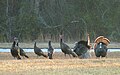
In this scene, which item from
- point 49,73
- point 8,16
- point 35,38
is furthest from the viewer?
point 8,16

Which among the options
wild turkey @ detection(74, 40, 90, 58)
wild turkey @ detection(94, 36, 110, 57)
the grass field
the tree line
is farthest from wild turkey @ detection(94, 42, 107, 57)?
the tree line

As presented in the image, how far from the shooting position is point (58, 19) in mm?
40656

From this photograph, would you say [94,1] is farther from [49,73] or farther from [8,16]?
[49,73]

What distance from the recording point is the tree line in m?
37.7

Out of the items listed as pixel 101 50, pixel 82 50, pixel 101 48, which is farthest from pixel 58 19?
pixel 101 50

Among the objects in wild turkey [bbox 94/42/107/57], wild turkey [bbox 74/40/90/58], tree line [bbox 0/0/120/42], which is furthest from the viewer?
tree line [bbox 0/0/120/42]

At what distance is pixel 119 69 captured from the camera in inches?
559

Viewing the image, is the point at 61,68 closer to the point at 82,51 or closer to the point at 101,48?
the point at 101,48

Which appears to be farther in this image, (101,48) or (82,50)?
(82,50)

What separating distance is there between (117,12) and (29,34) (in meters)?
8.80

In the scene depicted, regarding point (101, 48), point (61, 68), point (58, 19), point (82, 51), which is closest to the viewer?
point (61, 68)

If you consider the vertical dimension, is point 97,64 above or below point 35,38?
above

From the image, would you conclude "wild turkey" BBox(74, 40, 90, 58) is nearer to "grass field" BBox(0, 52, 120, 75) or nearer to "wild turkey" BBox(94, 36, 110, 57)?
"wild turkey" BBox(94, 36, 110, 57)

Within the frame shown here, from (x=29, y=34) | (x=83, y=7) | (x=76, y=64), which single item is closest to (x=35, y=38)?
(x=29, y=34)
